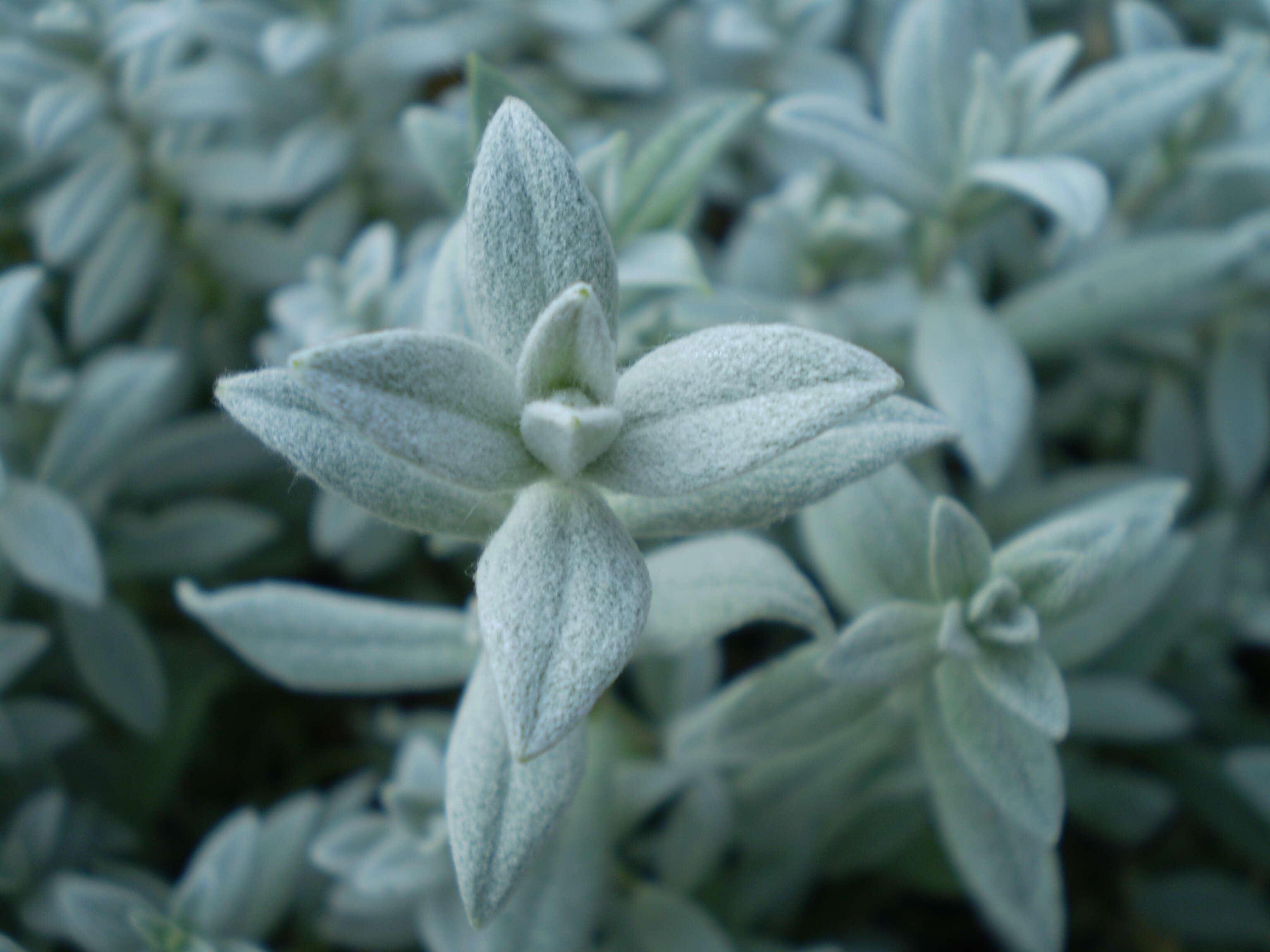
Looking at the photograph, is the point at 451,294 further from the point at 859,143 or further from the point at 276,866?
the point at 276,866

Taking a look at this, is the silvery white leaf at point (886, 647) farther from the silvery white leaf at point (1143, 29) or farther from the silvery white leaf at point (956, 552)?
the silvery white leaf at point (1143, 29)

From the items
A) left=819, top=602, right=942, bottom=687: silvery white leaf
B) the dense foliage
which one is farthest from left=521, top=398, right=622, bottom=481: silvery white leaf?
left=819, top=602, right=942, bottom=687: silvery white leaf

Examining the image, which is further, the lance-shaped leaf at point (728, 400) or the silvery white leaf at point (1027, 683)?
the silvery white leaf at point (1027, 683)

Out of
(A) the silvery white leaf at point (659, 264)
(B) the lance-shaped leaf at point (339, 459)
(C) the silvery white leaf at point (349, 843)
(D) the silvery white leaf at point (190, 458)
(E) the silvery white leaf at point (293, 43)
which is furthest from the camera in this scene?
(D) the silvery white leaf at point (190, 458)

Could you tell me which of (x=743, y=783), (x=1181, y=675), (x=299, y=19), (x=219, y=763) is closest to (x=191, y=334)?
(x=299, y=19)

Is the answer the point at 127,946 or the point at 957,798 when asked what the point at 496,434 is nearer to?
the point at 957,798

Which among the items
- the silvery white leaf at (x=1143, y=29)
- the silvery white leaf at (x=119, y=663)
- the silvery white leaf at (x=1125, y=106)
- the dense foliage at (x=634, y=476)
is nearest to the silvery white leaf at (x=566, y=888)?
the dense foliage at (x=634, y=476)

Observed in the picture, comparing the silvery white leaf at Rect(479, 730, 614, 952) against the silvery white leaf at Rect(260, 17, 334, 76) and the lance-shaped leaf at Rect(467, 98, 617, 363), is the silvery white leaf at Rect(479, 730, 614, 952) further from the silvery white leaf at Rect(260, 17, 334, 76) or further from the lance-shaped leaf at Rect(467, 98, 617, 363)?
the silvery white leaf at Rect(260, 17, 334, 76)
